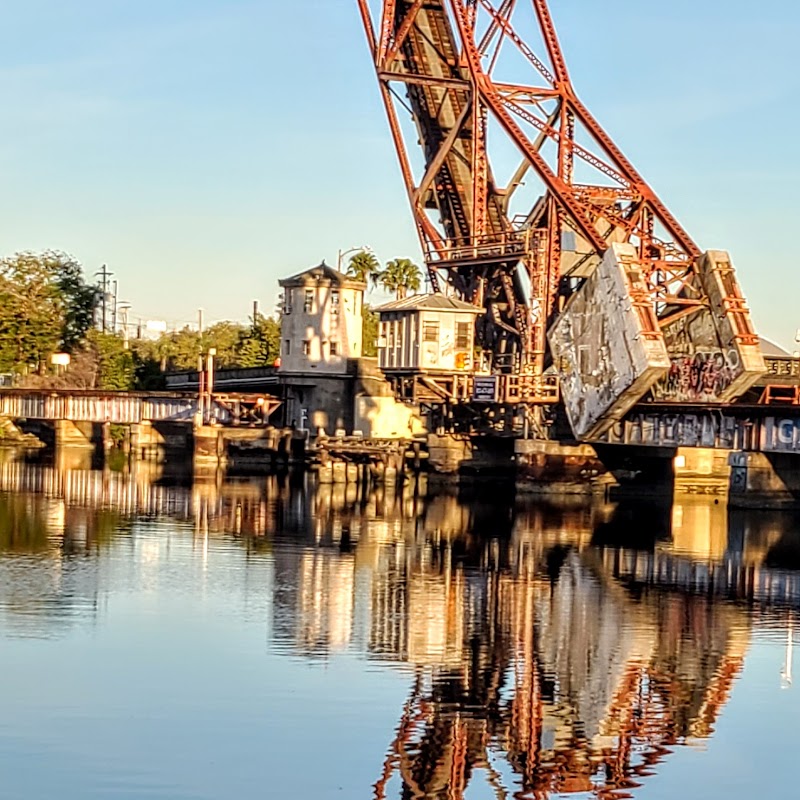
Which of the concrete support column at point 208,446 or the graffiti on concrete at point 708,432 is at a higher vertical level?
the graffiti on concrete at point 708,432

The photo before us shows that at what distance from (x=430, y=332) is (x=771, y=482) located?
1644 centimetres

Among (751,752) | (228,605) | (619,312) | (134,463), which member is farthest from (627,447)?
(751,752)

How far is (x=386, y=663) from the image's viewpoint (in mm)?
27875

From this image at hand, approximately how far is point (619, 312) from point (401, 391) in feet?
47.6

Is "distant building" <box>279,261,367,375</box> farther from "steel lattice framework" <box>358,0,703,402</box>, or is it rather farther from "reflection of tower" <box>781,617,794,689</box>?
"reflection of tower" <box>781,617,794,689</box>

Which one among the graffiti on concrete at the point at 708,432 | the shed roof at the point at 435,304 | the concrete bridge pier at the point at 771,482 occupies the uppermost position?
the shed roof at the point at 435,304

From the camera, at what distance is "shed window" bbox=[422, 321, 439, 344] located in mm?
74125

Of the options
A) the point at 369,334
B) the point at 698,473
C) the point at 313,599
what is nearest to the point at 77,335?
the point at 369,334

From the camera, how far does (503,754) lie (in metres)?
22.0

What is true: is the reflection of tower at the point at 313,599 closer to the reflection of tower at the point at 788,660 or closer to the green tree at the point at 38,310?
the reflection of tower at the point at 788,660

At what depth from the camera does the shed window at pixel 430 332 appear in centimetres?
7412

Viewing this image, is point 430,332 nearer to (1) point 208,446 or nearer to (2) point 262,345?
(1) point 208,446

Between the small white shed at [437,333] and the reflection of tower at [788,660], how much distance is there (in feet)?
133

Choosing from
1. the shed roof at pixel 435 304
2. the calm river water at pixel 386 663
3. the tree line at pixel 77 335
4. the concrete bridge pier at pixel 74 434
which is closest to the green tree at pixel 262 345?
the tree line at pixel 77 335
